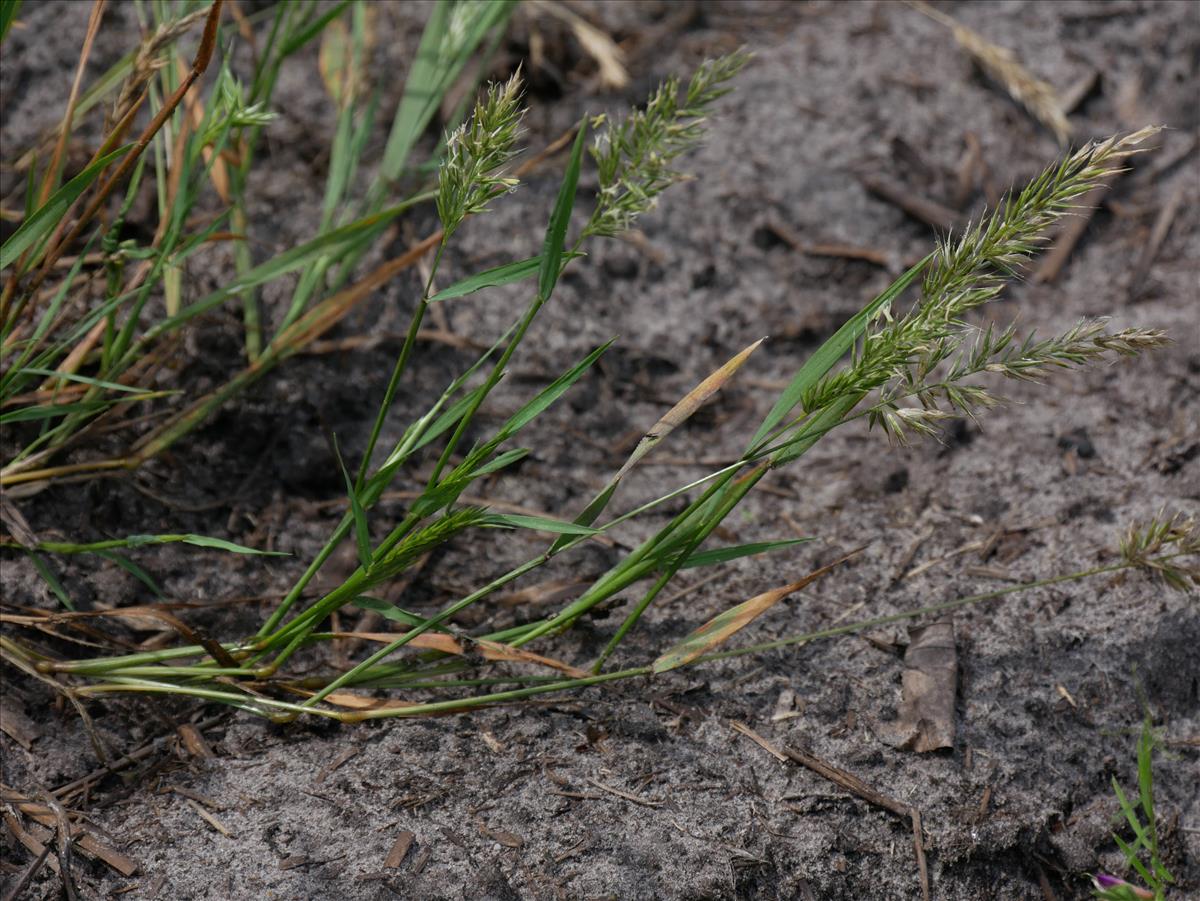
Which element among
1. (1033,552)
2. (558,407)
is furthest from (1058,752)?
(558,407)

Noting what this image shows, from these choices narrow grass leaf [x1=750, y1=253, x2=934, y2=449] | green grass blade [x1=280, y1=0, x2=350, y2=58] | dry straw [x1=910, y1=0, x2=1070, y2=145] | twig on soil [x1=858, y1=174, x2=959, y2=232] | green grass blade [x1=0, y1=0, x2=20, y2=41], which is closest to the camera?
narrow grass leaf [x1=750, y1=253, x2=934, y2=449]

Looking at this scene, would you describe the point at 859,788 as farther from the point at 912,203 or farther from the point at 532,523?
the point at 912,203

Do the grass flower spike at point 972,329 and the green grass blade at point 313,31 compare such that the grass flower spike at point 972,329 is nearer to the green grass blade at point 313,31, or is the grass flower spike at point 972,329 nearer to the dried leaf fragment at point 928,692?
the dried leaf fragment at point 928,692

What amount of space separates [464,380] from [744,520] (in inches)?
29.3

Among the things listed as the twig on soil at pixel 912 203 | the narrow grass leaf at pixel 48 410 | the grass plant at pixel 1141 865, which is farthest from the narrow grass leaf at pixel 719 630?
the twig on soil at pixel 912 203

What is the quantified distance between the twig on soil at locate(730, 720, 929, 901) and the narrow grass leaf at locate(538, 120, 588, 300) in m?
0.70

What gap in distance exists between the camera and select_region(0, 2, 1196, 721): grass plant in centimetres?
114

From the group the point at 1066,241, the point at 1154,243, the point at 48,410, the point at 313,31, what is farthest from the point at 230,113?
the point at 1154,243

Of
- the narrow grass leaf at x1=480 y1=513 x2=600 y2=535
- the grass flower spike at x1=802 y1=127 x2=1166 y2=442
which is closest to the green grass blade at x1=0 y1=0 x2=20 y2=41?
the narrow grass leaf at x1=480 y1=513 x2=600 y2=535

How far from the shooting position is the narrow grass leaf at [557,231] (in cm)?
119

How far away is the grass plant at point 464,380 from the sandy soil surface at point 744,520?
3.6 inches

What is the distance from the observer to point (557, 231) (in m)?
1.21

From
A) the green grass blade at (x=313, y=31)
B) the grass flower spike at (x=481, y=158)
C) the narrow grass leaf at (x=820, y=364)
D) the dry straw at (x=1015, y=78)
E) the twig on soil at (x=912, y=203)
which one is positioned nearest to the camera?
the grass flower spike at (x=481, y=158)

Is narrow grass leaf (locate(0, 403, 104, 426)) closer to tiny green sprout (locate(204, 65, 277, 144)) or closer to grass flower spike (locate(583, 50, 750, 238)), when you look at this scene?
Answer: tiny green sprout (locate(204, 65, 277, 144))
